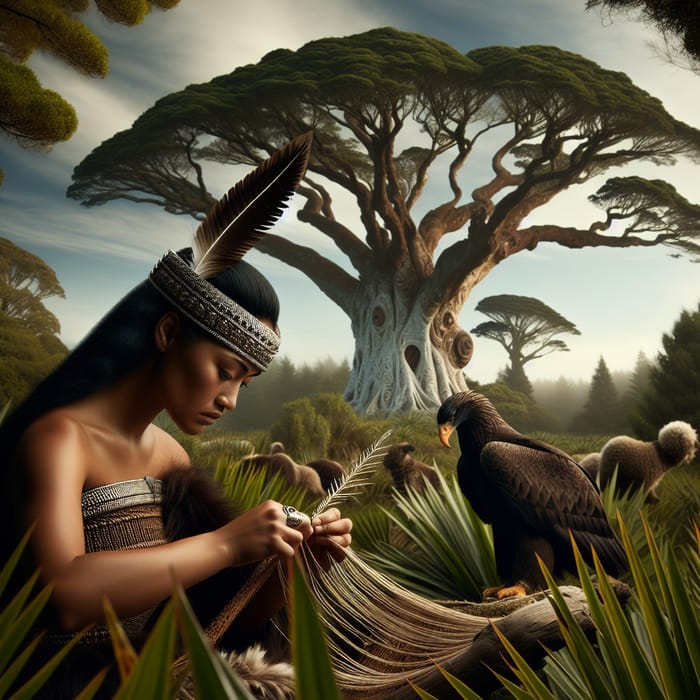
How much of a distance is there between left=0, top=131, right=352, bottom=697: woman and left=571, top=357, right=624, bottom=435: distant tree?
13958 mm

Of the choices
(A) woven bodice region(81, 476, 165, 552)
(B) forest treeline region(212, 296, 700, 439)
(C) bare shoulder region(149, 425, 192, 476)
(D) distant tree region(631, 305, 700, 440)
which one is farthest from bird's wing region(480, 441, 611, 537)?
(B) forest treeline region(212, 296, 700, 439)

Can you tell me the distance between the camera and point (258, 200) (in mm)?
1198

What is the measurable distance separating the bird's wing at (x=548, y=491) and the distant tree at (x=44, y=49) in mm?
4449

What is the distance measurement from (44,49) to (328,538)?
22.4ft

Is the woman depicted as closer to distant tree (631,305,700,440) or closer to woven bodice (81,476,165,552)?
woven bodice (81,476,165,552)

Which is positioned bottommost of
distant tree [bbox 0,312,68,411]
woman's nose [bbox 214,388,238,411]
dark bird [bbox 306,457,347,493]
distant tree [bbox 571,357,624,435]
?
distant tree [bbox 0,312,68,411]

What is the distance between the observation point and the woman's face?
1053mm

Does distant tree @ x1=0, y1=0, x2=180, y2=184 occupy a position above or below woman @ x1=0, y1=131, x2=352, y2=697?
above

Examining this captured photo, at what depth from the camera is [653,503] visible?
494 centimetres

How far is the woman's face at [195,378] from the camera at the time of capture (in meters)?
1.05

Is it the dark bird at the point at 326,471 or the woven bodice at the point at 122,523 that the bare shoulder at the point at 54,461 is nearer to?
the woven bodice at the point at 122,523

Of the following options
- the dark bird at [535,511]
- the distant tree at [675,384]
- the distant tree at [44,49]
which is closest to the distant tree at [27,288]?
the distant tree at [44,49]

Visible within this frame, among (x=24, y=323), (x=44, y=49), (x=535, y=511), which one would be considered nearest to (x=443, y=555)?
(x=535, y=511)

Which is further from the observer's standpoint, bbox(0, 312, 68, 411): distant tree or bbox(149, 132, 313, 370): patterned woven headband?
bbox(0, 312, 68, 411): distant tree
